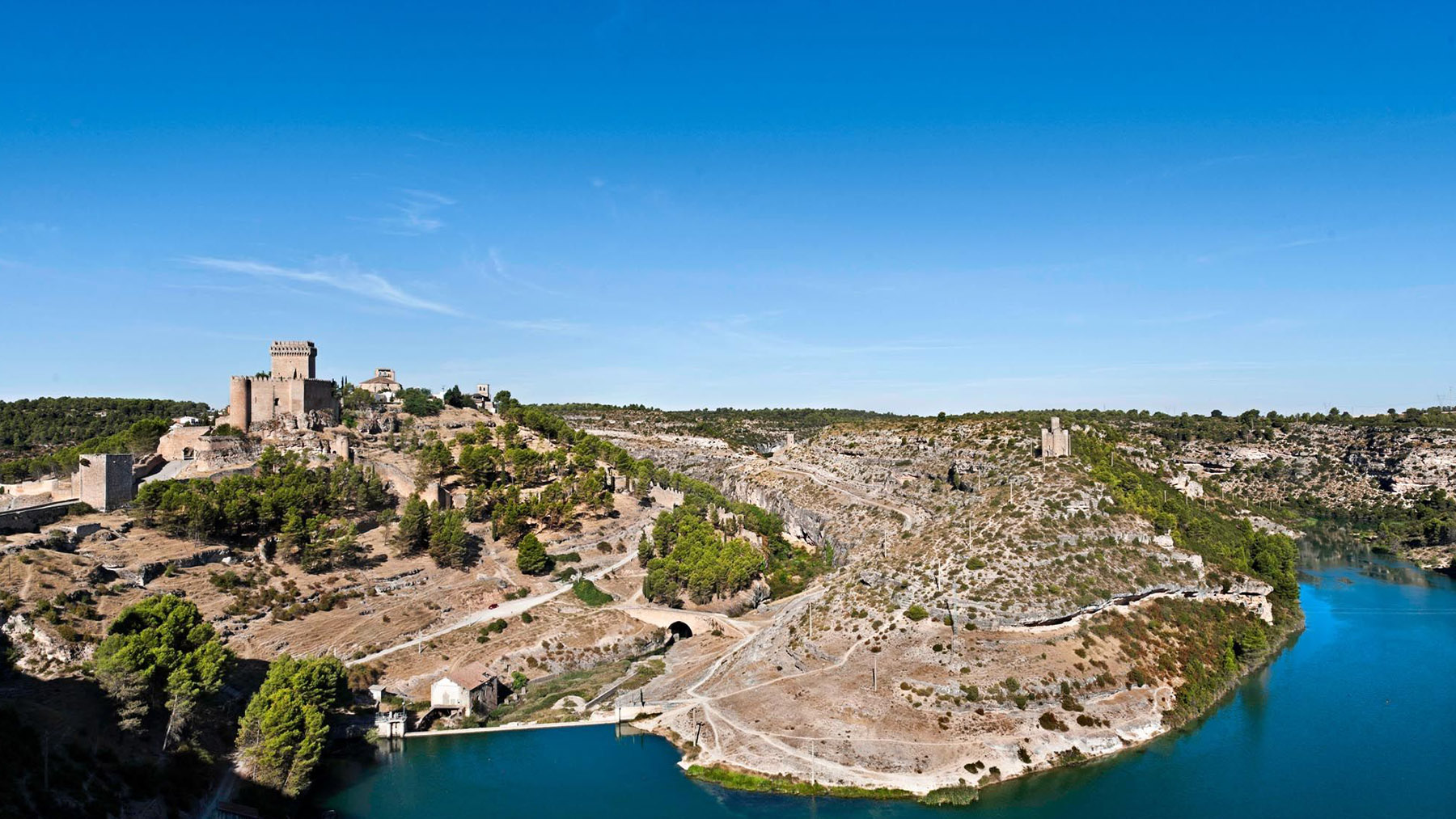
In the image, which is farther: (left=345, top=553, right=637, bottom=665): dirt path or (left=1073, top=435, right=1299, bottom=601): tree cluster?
(left=1073, top=435, right=1299, bottom=601): tree cluster

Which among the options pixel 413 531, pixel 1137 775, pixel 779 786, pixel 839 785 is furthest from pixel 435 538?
pixel 1137 775

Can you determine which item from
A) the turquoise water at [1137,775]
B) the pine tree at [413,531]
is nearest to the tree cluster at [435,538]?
the pine tree at [413,531]

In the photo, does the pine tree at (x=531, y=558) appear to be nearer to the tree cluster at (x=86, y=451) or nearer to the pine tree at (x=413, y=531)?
the pine tree at (x=413, y=531)

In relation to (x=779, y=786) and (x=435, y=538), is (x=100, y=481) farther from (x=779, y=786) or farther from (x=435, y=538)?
(x=779, y=786)

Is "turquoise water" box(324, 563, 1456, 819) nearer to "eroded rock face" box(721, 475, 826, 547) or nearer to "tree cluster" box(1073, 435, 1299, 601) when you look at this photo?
"tree cluster" box(1073, 435, 1299, 601)

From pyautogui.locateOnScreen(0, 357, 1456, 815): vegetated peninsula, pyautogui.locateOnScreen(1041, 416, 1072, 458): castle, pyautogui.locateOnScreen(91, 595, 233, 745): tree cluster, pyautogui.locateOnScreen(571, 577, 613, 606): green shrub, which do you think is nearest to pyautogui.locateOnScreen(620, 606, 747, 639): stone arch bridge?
pyautogui.locateOnScreen(0, 357, 1456, 815): vegetated peninsula

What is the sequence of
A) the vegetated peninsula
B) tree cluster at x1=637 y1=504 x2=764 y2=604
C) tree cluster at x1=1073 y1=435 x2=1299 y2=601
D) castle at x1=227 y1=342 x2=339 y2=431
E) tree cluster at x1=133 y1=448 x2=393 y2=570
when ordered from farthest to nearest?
1. castle at x1=227 y1=342 x2=339 y2=431
2. tree cluster at x1=1073 y1=435 x2=1299 y2=601
3. tree cluster at x1=637 y1=504 x2=764 y2=604
4. tree cluster at x1=133 y1=448 x2=393 y2=570
5. the vegetated peninsula

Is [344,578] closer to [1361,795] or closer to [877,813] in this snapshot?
[877,813]
